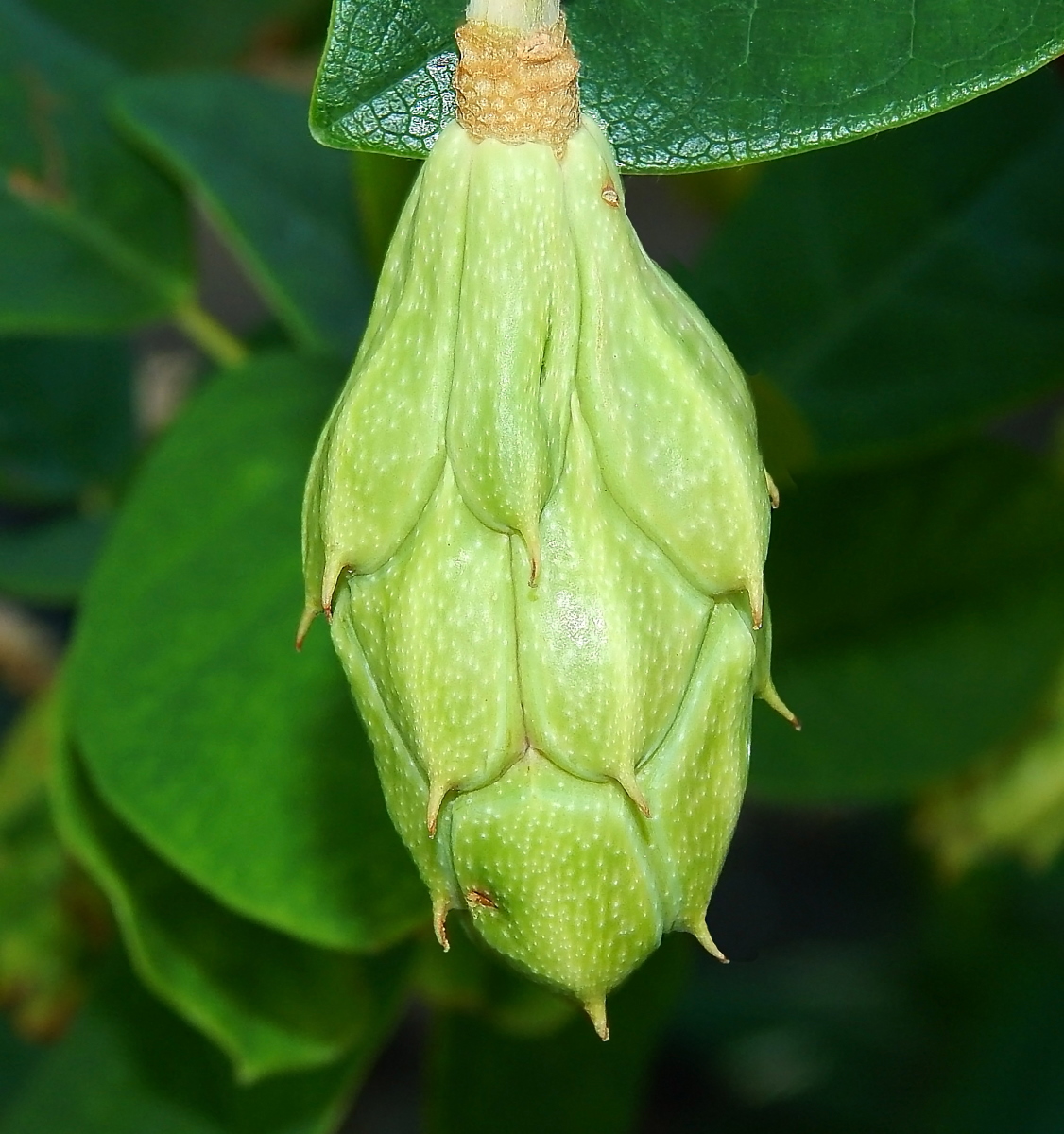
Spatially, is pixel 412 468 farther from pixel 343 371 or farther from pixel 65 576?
pixel 65 576

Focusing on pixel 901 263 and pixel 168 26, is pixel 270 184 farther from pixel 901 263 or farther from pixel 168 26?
pixel 168 26

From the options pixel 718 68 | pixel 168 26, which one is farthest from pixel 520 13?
pixel 168 26

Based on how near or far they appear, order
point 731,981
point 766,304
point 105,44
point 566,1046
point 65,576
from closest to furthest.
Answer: point 766,304 < point 566,1046 < point 65,576 < point 105,44 < point 731,981

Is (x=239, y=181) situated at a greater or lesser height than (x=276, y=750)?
greater

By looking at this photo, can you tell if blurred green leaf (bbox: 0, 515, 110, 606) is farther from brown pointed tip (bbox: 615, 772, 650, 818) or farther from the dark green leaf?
brown pointed tip (bbox: 615, 772, 650, 818)

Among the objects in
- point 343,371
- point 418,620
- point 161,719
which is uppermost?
point 418,620

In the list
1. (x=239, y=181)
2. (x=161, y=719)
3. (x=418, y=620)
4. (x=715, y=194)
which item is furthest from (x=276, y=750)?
(x=715, y=194)

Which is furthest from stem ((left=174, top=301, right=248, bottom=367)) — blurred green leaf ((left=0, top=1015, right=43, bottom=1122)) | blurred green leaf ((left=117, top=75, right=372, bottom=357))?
blurred green leaf ((left=0, top=1015, right=43, bottom=1122))
